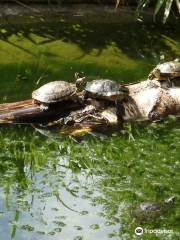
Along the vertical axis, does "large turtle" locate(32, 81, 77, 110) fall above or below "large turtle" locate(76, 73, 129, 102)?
below

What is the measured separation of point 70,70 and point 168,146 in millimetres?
1849

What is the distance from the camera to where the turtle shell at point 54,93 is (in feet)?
17.6

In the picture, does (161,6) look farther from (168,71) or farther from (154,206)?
(154,206)

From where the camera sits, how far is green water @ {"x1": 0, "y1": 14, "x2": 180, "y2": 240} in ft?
13.2

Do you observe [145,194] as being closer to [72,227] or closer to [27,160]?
[72,227]

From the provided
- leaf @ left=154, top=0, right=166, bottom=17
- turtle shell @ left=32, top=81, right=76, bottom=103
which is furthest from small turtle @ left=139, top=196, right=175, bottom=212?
leaf @ left=154, top=0, right=166, bottom=17

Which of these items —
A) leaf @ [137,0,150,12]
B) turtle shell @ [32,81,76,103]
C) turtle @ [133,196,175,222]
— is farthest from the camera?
leaf @ [137,0,150,12]

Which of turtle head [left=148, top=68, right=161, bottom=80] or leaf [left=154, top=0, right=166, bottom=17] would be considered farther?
leaf [left=154, top=0, right=166, bottom=17]

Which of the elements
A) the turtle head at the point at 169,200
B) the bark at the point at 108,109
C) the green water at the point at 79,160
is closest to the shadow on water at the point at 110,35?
the green water at the point at 79,160

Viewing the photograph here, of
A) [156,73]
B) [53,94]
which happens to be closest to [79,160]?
[53,94]

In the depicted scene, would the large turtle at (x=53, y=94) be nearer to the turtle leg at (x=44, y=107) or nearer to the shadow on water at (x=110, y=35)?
the turtle leg at (x=44, y=107)

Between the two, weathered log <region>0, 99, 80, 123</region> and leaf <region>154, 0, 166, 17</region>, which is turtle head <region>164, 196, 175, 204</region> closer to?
weathered log <region>0, 99, 80, 123</region>

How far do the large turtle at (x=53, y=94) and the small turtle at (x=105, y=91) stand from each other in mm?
145

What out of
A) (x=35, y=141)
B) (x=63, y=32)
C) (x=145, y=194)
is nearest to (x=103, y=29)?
(x=63, y=32)
